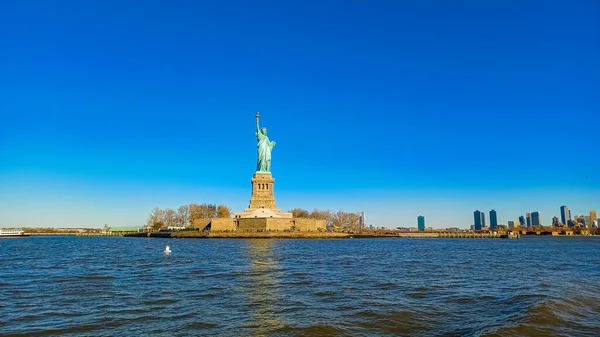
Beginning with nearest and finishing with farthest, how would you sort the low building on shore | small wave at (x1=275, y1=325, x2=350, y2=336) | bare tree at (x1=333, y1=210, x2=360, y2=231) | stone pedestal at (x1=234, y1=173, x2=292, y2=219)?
1. small wave at (x1=275, y1=325, x2=350, y2=336)
2. the low building on shore
3. stone pedestal at (x1=234, y1=173, x2=292, y2=219)
4. bare tree at (x1=333, y1=210, x2=360, y2=231)

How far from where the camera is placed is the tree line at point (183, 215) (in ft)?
388

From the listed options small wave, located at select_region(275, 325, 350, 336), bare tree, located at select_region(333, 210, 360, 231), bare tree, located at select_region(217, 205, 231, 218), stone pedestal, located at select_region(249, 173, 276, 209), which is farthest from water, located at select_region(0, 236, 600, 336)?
bare tree, located at select_region(333, 210, 360, 231)

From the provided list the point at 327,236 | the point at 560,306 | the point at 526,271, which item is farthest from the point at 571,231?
the point at 560,306

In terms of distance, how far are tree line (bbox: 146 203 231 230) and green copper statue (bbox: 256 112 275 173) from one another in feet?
103

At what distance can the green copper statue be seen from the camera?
90188 mm

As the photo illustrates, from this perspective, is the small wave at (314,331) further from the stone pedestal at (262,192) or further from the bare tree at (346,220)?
the bare tree at (346,220)

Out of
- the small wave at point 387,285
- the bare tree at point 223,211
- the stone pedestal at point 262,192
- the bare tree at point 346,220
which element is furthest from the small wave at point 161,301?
the bare tree at point 346,220

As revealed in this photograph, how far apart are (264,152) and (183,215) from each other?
45106 millimetres

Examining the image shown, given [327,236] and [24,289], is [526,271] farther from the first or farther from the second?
[327,236]

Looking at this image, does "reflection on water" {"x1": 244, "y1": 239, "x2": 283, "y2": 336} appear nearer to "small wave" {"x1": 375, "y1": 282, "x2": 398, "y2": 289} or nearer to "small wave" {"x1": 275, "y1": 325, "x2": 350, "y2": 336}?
"small wave" {"x1": 275, "y1": 325, "x2": 350, "y2": 336}

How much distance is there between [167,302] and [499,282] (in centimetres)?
1502

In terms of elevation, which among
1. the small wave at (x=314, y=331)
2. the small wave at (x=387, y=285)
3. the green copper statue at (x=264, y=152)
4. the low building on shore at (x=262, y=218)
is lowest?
the small wave at (x=314, y=331)

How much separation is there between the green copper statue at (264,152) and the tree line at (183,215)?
31.4m

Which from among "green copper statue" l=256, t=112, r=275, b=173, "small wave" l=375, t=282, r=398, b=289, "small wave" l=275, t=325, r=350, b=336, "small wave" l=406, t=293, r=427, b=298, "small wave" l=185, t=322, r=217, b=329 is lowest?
"small wave" l=275, t=325, r=350, b=336
